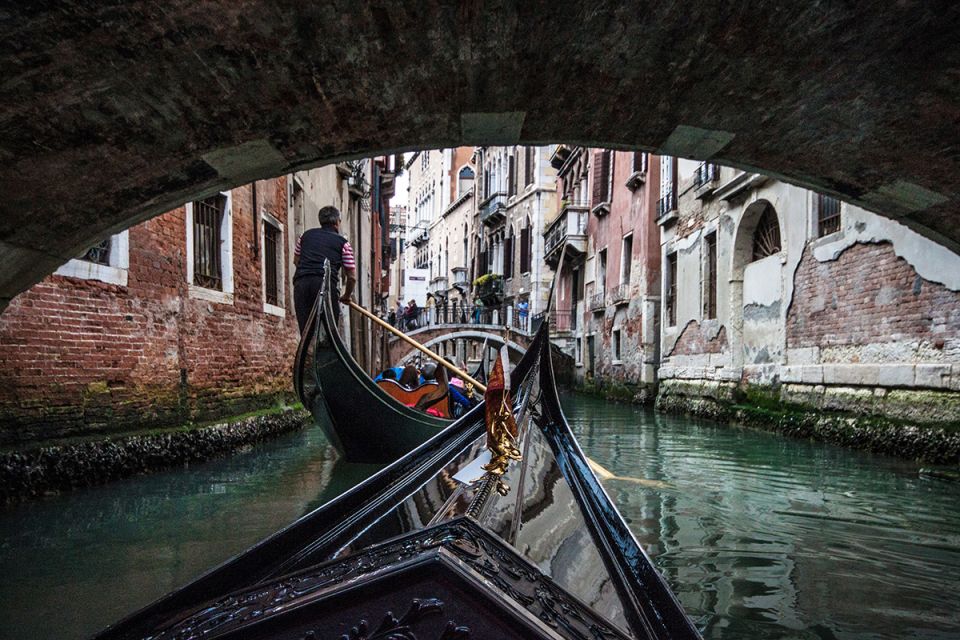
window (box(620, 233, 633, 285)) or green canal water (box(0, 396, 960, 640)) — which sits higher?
window (box(620, 233, 633, 285))

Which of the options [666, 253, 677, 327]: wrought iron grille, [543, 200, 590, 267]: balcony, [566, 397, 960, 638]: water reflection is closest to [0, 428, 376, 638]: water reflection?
[566, 397, 960, 638]: water reflection

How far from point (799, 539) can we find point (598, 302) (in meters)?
10.1

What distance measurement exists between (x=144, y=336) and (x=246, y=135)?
226cm

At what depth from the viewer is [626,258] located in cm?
1144

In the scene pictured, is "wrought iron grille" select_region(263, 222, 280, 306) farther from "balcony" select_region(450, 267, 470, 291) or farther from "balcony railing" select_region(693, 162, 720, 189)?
"balcony" select_region(450, 267, 470, 291)

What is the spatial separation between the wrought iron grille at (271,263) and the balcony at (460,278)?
18.6 meters

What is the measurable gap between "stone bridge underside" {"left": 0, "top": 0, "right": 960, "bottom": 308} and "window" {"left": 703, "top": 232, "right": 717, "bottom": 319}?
5.68m

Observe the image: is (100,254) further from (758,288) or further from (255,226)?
(758,288)

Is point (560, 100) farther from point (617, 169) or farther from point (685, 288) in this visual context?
point (617, 169)

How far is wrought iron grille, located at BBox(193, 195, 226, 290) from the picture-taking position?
4555 mm

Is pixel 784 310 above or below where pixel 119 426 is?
above

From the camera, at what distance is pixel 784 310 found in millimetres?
6145

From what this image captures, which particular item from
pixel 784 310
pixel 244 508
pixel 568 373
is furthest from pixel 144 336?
pixel 568 373

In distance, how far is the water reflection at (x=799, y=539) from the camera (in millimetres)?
1895
